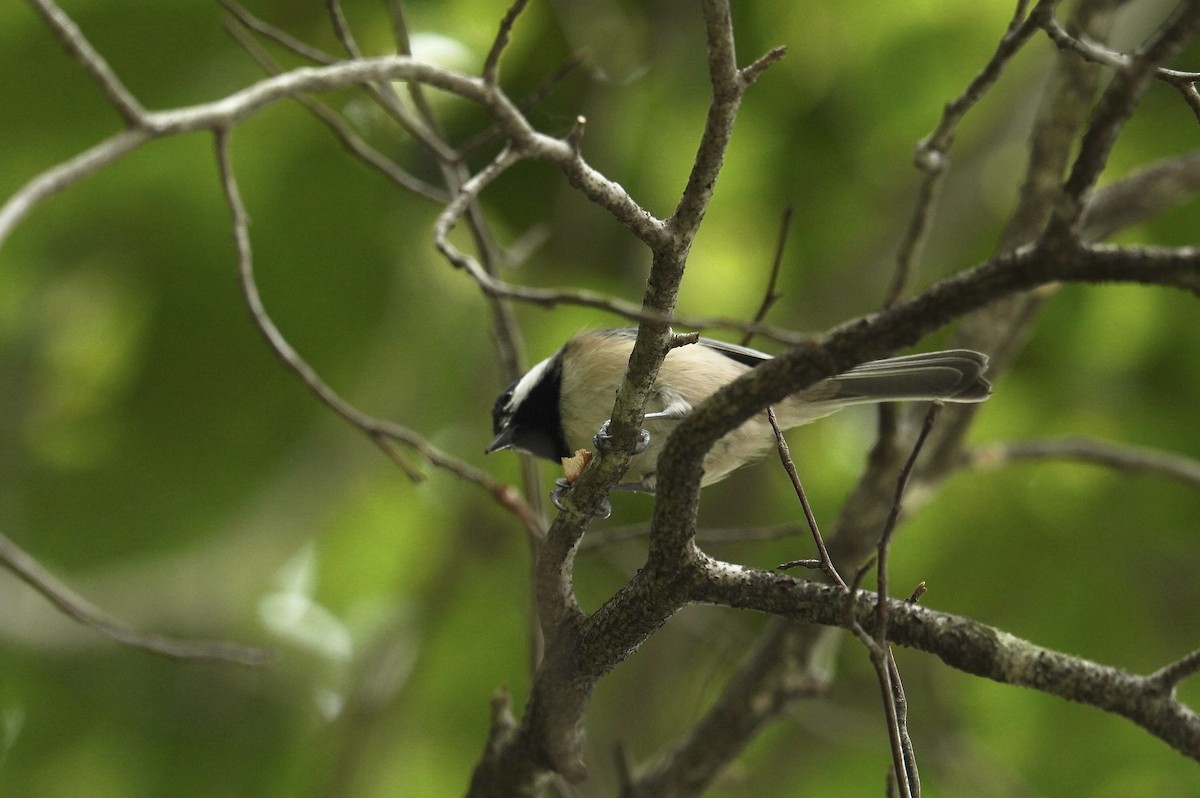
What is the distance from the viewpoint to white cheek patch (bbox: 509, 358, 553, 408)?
12.5ft

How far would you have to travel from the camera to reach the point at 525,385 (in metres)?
3.96

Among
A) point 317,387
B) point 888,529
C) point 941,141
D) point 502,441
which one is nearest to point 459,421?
point 502,441

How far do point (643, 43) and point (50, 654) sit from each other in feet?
13.7

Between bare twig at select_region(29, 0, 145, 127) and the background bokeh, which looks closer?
bare twig at select_region(29, 0, 145, 127)

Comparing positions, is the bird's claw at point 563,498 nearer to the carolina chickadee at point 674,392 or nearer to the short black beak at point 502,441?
the carolina chickadee at point 674,392

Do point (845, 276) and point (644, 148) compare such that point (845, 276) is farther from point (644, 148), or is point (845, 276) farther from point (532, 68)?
point (532, 68)

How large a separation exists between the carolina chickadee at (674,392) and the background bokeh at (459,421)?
4.70 ft

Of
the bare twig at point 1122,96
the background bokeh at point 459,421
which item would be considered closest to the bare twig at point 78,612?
the bare twig at point 1122,96

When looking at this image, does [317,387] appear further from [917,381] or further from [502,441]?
[917,381]

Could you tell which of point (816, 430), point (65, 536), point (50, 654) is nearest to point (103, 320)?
point (65, 536)

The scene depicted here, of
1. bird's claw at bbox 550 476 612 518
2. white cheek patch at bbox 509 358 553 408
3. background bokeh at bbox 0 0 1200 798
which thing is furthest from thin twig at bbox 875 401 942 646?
background bokeh at bbox 0 0 1200 798

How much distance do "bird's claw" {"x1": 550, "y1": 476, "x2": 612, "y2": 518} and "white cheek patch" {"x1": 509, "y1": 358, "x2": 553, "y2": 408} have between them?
488 millimetres

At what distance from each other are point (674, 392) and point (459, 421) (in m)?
2.53

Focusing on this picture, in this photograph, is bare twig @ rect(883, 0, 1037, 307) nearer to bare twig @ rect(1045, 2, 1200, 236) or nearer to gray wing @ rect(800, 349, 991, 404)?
gray wing @ rect(800, 349, 991, 404)
